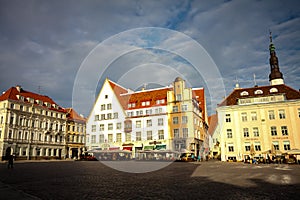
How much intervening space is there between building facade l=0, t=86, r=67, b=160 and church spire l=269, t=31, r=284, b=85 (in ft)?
201

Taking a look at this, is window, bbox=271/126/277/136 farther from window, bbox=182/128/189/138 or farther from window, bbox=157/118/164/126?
window, bbox=157/118/164/126

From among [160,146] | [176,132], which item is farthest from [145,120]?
[176,132]

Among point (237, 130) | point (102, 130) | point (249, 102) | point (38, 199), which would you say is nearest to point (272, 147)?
point (237, 130)

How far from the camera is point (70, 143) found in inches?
2852

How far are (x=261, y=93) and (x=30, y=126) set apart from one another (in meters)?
56.3

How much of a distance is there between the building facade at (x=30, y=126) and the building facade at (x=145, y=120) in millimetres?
10064

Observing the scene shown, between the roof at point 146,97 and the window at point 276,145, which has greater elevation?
the roof at point 146,97

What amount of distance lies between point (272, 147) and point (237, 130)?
7.51 metres

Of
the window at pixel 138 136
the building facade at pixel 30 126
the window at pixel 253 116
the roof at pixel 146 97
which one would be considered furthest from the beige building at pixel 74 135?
the window at pixel 253 116

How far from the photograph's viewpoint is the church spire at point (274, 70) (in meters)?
64.4

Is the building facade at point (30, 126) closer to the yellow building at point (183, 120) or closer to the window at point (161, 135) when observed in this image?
the window at point (161, 135)

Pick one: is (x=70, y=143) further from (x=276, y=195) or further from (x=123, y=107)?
(x=276, y=195)

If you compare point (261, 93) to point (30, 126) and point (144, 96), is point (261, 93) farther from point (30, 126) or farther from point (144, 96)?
point (30, 126)

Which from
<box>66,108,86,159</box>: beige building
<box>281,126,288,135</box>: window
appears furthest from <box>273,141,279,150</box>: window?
<box>66,108,86,159</box>: beige building
